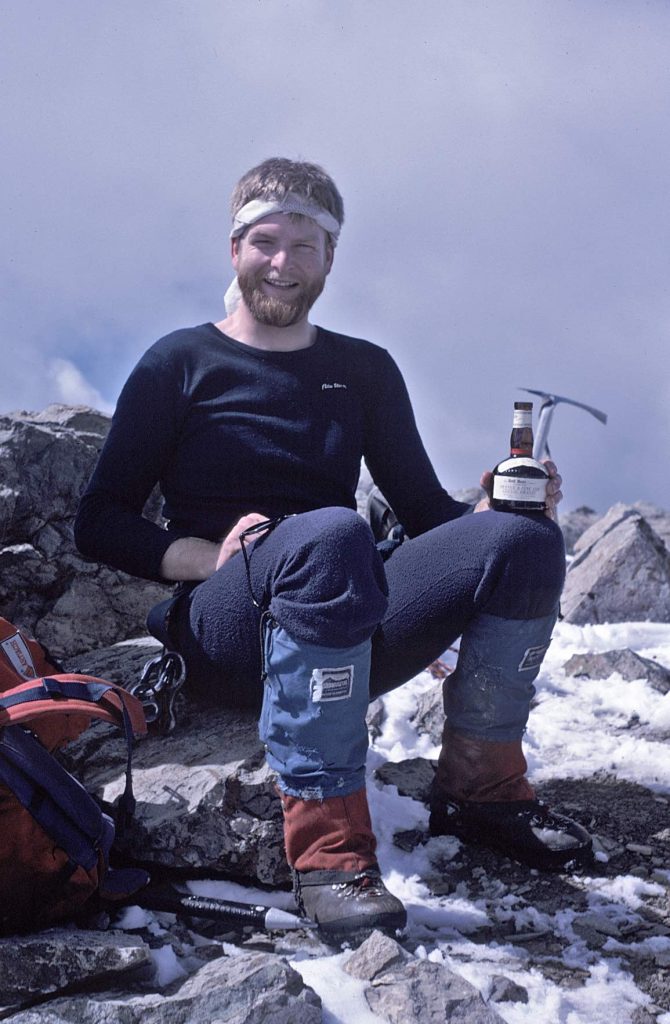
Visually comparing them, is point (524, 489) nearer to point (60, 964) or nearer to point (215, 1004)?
point (215, 1004)

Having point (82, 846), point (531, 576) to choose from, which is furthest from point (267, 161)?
point (82, 846)

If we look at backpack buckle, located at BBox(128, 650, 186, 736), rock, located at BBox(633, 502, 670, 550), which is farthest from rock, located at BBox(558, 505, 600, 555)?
backpack buckle, located at BBox(128, 650, 186, 736)

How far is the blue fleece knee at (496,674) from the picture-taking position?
3.60m

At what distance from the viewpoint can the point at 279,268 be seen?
4.20 m

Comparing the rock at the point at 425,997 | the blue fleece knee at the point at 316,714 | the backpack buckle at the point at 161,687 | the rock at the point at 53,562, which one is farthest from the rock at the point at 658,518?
the rock at the point at 425,997

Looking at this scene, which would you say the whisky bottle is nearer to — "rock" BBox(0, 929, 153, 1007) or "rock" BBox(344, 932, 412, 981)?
"rock" BBox(344, 932, 412, 981)

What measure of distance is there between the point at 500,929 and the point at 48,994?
1.60m

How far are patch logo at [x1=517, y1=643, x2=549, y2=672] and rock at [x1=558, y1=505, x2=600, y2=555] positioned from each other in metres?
14.1

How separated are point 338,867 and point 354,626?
81cm

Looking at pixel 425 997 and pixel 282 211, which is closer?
pixel 425 997

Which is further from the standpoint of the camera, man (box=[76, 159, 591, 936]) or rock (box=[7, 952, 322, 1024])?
man (box=[76, 159, 591, 936])

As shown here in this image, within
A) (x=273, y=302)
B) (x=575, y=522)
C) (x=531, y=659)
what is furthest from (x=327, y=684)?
(x=575, y=522)

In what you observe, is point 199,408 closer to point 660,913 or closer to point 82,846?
point 82,846

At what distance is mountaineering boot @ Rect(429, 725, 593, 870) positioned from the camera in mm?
3695
